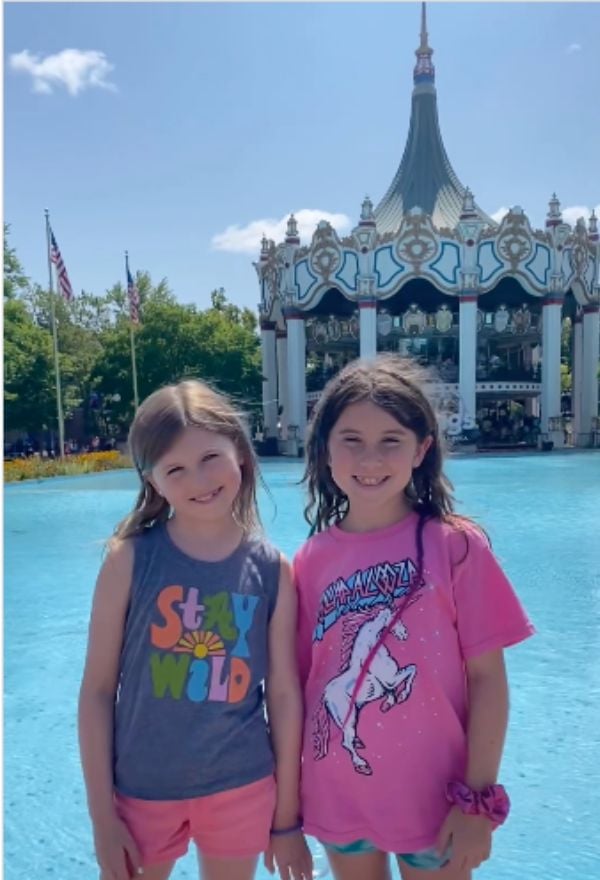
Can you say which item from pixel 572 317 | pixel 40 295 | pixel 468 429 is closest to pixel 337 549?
pixel 468 429

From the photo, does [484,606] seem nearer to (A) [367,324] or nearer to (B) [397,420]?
(B) [397,420]

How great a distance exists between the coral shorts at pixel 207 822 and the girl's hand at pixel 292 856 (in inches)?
1.2

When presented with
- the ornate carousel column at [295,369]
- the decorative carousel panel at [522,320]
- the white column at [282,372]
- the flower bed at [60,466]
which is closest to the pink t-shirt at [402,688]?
the flower bed at [60,466]

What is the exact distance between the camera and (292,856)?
1563mm

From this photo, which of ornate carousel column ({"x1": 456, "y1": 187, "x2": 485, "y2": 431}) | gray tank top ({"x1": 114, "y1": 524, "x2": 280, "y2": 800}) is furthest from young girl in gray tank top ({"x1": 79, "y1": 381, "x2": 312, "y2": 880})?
ornate carousel column ({"x1": 456, "y1": 187, "x2": 485, "y2": 431})

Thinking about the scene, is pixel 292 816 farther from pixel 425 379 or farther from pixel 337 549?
pixel 425 379

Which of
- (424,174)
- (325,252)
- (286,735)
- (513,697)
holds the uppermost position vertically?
(424,174)

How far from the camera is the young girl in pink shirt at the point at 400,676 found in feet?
4.85

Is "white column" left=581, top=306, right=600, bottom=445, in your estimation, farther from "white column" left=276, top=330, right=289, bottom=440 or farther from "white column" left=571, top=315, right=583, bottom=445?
"white column" left=276, top=330, right=289, bottom=440

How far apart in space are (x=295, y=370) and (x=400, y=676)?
27398mm

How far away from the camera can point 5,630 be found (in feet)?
18.3

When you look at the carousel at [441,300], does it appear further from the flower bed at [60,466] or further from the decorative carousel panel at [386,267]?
the flower bed at [60,466]

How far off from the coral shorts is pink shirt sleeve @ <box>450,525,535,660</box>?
524mm

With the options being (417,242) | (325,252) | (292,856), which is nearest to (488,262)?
(417,242)
